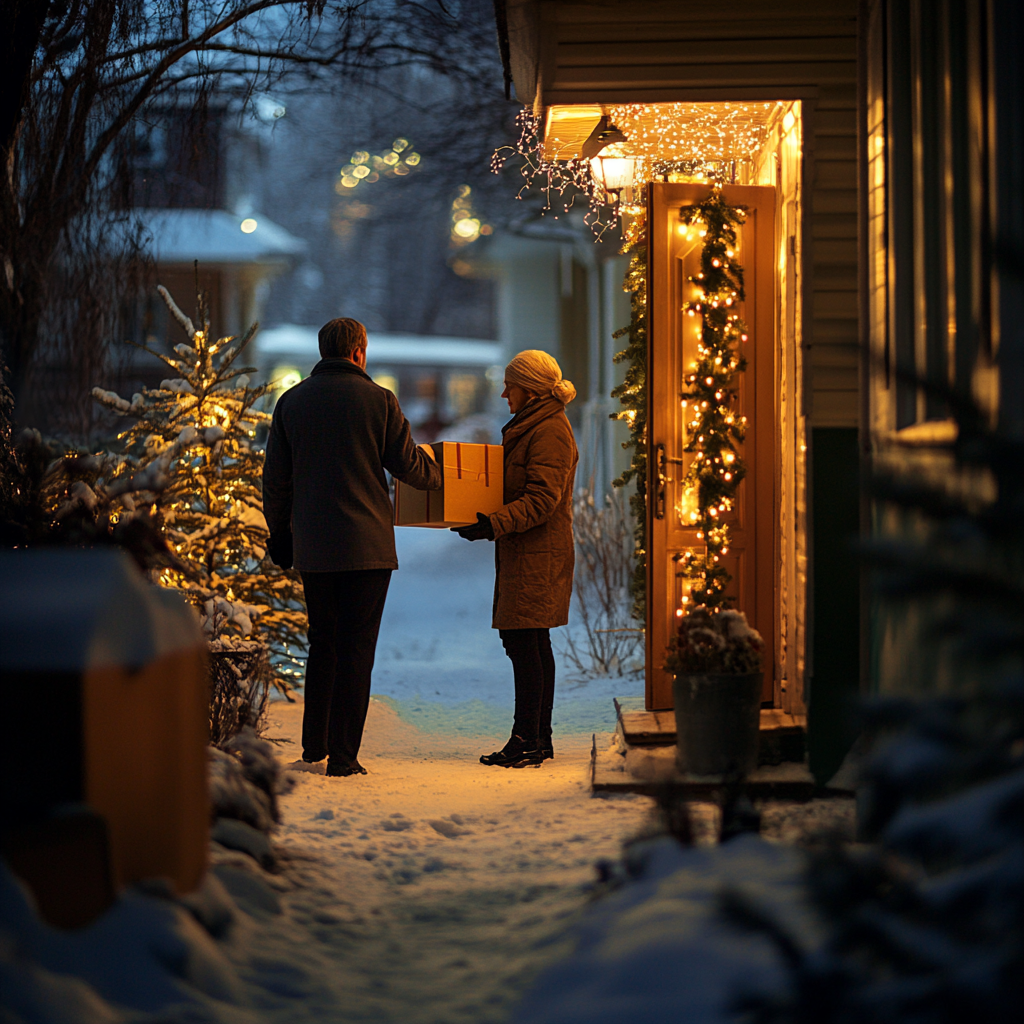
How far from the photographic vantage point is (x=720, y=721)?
5.01 meters

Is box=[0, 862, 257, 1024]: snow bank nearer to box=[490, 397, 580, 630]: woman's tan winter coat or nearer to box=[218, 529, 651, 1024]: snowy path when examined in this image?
box=[218, 529, 651, 1024]: snowy path

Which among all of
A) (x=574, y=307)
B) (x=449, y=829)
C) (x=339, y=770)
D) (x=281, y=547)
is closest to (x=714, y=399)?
(x=281, y=547)

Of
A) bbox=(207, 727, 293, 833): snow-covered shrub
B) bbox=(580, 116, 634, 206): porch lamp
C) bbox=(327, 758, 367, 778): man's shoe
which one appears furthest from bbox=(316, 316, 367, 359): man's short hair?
bbox=(207, 727, 293, 833): snow-covered shrub

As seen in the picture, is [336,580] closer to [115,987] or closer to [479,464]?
[479,464]

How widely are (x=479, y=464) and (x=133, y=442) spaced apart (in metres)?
2.67

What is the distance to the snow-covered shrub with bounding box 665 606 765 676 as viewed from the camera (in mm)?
5055

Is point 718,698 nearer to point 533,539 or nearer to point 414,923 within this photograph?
point 533,539

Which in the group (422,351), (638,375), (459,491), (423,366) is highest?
(422,351)

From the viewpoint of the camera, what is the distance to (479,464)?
599 centimetres

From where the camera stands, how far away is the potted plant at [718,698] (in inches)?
197

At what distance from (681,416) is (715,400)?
0.23 m

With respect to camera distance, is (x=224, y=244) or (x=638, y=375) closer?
(x=638, y=375)

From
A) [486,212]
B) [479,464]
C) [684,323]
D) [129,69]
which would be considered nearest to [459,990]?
Result: [479,464]

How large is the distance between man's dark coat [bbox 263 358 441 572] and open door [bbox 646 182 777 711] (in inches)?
45.7
